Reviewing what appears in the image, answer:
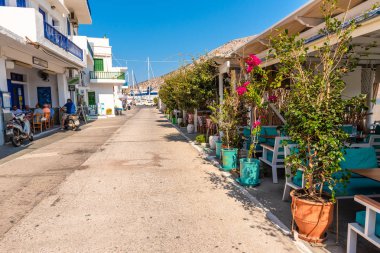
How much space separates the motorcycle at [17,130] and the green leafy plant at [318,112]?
9.42 meters

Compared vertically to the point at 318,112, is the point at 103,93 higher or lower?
higher

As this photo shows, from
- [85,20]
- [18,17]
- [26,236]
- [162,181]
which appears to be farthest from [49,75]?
[26,236]

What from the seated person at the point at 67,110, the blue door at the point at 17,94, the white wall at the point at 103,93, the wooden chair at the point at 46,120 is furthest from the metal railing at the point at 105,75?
the wooden chair at the point at 46,120

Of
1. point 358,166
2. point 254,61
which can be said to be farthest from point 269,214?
point 254,61

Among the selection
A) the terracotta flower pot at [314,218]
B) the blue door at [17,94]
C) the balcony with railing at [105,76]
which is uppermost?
the balcony with railing at [105,76]

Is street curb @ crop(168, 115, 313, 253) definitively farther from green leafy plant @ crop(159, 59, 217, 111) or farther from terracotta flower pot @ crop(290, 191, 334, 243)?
green leafy plant @ crop(159, 59, 217, 111)

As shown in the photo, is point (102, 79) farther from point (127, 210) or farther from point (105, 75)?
point (127, 210)

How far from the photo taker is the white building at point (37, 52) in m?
9.83

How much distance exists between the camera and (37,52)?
11641 millimetres

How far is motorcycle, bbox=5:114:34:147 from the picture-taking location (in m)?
9.15

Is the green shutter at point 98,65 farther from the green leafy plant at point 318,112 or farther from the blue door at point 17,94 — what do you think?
the green leafy plant at point 318,112

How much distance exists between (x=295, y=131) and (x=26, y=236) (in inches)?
140

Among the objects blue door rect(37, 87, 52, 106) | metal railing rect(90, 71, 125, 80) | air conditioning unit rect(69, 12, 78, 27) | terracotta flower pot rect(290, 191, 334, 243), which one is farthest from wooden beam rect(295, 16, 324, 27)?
metal railing rect(90, 71, 125, 80)

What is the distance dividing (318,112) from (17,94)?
54.2 feet
